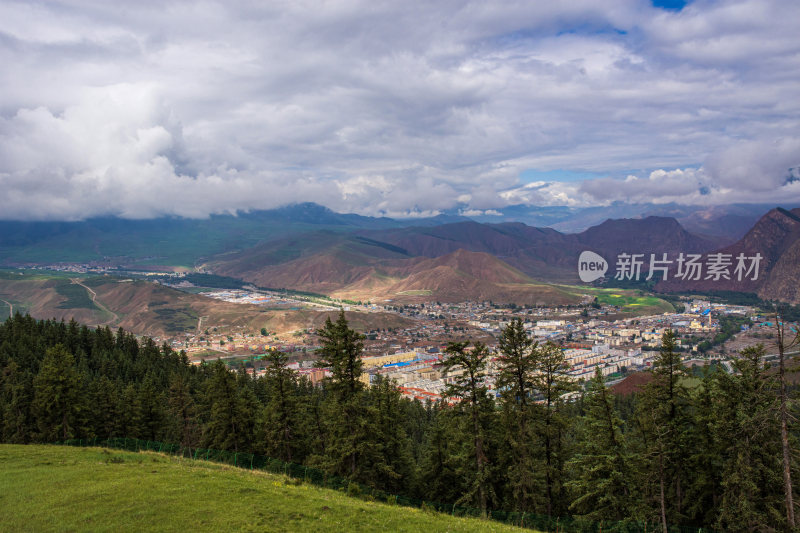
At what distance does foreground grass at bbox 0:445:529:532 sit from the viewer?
1622 cm

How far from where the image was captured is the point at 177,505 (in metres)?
17.4

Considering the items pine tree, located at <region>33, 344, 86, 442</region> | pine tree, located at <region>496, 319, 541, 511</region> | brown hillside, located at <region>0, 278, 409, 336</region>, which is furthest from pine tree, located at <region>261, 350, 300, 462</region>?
brown hillside, located at <region>0, 278, 409, 336</region>

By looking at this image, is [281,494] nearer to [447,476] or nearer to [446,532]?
[446,532]

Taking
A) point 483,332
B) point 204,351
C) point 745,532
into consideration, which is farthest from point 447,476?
point 483,332

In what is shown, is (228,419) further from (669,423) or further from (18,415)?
(669,423)

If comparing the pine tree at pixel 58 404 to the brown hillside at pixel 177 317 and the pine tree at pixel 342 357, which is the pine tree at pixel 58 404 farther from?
the brown hillside at pixel 177 317

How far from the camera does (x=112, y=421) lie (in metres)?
40.5

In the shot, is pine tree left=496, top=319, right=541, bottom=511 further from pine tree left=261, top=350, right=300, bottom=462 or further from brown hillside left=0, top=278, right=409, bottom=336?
A: brown hillside left=0, top=278, right=409, bottom=336

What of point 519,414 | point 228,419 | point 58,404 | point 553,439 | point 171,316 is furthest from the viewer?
point 171,316

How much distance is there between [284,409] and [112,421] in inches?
796

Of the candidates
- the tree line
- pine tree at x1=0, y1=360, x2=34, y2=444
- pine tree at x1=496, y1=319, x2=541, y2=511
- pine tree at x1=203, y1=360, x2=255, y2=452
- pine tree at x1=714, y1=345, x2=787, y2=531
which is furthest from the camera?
pine tree at x1=0, y1=360, x2=34, y2=444

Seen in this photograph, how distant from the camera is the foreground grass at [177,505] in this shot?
1622 centimetres

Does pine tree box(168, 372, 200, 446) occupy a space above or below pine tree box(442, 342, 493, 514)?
below

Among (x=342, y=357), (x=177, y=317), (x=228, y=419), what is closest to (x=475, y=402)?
(x=342, y=357)
